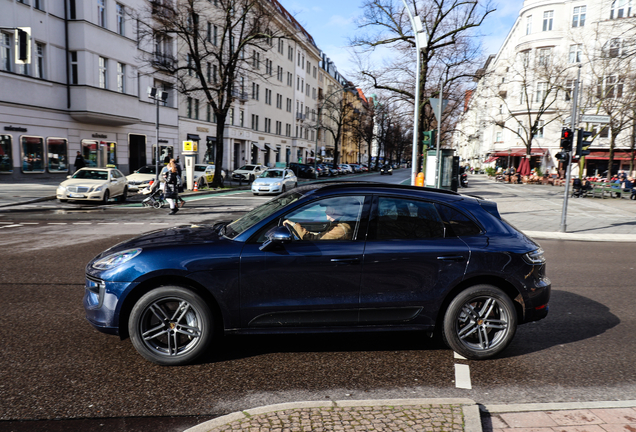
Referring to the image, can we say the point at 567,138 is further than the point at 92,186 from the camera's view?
No

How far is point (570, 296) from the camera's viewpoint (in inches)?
A: 262

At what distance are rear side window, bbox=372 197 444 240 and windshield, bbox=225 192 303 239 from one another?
760 millimetres

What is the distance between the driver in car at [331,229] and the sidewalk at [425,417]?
1450mm

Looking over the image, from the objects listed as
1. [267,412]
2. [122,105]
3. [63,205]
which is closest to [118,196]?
[63,205]

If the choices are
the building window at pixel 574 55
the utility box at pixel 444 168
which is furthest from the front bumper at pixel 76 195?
the building window at pixel 574 55

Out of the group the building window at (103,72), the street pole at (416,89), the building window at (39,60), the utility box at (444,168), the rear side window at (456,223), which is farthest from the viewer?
the building window at (103,72)

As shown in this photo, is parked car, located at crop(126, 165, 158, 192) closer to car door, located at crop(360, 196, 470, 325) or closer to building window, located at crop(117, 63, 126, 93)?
building window, located at crop(117, 63, 126, 93)

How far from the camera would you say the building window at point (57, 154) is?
27.6 metres

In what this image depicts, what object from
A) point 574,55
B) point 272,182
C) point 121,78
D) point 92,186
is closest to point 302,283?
point 92,186

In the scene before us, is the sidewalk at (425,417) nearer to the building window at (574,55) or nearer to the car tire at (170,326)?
the car tire at (170,326)

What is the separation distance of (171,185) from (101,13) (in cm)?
1982

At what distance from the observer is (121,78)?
3203 centimetres

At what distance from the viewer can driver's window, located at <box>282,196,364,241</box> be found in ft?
13.9

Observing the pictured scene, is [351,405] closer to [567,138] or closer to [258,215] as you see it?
[258,215]
